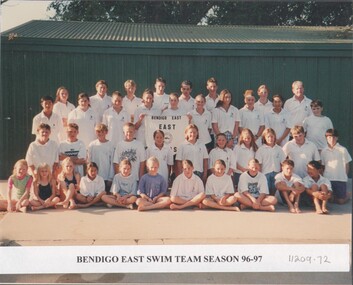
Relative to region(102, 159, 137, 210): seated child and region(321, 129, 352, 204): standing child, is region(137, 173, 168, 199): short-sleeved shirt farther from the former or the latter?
region(321, 129, 352, 204): standing child

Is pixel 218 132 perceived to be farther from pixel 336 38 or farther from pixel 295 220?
pixel 336 38

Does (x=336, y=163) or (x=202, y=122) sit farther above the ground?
(x=202, y=122)

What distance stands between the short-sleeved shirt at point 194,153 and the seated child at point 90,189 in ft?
3.80

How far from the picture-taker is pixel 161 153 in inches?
240

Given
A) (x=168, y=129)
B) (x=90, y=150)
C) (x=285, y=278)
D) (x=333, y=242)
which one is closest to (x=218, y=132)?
(x=168, y=129)

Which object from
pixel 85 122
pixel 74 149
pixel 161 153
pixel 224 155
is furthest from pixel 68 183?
pixel 224 155

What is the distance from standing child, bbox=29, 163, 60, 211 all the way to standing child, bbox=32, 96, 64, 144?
2.32 ft

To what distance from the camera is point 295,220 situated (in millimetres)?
5160

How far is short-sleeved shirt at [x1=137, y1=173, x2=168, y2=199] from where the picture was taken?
18.4 ft

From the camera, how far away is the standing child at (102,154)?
6.04 meters

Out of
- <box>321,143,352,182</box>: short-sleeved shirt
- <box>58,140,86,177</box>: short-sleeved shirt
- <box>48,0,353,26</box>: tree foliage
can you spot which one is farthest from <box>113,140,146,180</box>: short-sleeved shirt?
<box>321,143,352,182</box>: short-sleeved shirt

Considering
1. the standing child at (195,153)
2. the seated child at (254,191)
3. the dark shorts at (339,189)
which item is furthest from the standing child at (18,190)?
the dark shorts at (339,189)

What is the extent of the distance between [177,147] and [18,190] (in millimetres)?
2192

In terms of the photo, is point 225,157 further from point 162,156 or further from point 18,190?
point 18,190
